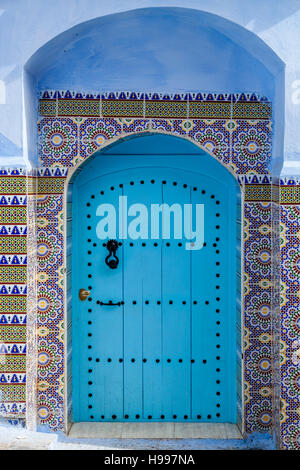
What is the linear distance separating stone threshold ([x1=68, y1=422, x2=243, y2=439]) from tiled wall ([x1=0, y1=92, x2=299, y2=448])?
16 cm

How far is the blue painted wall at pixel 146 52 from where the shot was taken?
12.2 ft

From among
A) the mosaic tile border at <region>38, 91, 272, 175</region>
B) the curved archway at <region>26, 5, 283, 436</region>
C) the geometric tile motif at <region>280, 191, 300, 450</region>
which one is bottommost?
the geometric tile motif at <region>280, 191, 300, 450</region>

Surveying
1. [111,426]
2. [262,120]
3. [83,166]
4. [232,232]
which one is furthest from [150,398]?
[262,120]

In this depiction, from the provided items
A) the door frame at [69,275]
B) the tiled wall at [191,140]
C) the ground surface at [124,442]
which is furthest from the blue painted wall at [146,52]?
the ground surface at [124,442]

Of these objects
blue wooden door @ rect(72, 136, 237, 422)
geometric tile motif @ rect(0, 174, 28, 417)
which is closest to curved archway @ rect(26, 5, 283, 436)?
blue wooden door @ rect(72, 136, 237, 422)

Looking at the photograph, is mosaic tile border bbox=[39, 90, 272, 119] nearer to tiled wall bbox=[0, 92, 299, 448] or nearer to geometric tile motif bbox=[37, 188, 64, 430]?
tiled wall bbox=[0, 92, 299, 448]

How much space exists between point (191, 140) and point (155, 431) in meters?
1.86

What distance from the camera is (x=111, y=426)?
4.29 meters

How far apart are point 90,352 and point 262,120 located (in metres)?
1.86

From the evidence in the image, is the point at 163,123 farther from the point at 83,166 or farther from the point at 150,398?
the point at 150,398

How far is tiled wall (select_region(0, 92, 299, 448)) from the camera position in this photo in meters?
4.07

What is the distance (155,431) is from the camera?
4.21 meters

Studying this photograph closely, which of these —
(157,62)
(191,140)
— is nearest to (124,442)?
(191,140)

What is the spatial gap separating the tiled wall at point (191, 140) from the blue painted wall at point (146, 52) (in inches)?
4.5
